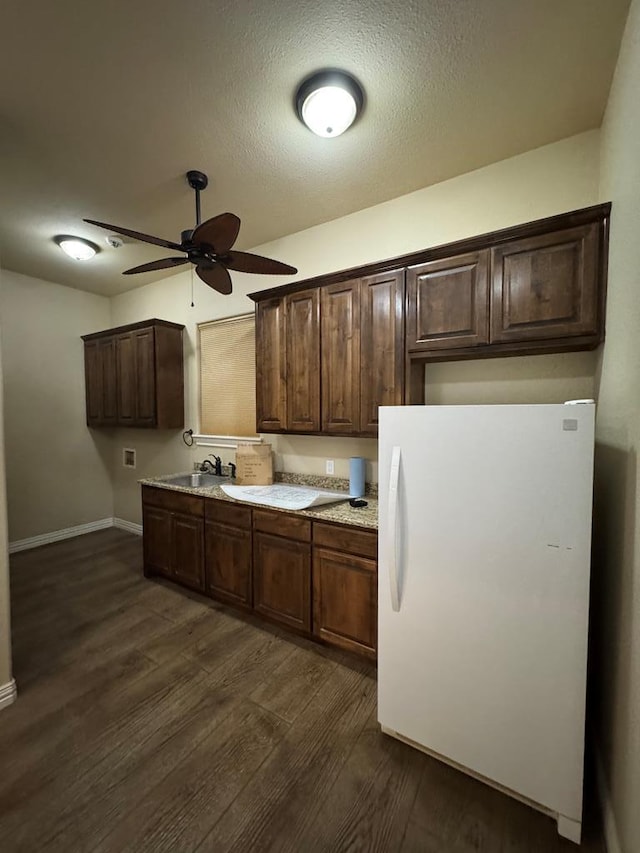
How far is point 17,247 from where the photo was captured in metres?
3.32

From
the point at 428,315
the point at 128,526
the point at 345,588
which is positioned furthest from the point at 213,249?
the point at 128,526

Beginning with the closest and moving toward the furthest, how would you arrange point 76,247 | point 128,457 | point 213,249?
point 213,249, point 76,247, point 128,457

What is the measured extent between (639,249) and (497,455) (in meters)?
0.81

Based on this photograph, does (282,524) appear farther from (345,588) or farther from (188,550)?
(188,550)

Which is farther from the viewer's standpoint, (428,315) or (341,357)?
(341,357)

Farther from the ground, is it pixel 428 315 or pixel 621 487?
pixel 428 315

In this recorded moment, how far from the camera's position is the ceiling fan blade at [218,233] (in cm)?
175

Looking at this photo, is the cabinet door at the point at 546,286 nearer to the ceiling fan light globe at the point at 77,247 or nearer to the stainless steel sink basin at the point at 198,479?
the stainless steel sink basin at the point at 198,479

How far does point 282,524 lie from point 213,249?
1.75m

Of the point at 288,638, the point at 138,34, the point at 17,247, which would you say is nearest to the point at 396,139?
the point at 138,34

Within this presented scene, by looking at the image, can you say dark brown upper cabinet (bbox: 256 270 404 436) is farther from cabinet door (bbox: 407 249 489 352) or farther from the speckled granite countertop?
the speckled granite countertop

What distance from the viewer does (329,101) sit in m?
1.68

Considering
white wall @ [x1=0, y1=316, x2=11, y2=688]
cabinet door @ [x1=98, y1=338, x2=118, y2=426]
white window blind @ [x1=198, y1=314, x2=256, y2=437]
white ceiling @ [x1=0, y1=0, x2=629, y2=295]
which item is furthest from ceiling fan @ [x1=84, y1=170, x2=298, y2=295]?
cabinet door @ [x1=98, y1=338, x2=118, y2=426]

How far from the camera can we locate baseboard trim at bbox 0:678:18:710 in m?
1.87
